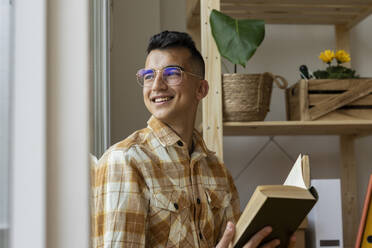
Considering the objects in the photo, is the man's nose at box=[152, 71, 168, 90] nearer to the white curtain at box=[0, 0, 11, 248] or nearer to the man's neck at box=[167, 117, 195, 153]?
the man's neck at box=[167, 117, 195, 153]

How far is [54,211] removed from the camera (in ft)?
1.36

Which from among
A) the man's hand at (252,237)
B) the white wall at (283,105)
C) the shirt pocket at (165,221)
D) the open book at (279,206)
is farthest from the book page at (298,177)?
the white wall at (283,105)

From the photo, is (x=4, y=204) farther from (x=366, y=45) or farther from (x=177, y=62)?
(x=366, y=45)

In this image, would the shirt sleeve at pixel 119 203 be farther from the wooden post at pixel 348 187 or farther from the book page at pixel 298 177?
the wooden post at pixel 348 187

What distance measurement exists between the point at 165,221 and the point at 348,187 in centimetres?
119

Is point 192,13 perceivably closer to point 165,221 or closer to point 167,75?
point 167,75

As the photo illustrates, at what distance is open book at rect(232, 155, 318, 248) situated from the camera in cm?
81

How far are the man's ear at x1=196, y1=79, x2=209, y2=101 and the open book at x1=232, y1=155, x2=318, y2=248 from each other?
1.78ft

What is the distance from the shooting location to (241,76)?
169 centimetres

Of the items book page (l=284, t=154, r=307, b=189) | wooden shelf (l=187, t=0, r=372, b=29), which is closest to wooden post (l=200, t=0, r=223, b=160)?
wooden shelf (l=187, t=0, r=372, b=29)

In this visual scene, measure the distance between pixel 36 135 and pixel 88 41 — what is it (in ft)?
0.31

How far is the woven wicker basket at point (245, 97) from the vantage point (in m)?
1.66

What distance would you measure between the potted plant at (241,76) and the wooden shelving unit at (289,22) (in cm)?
3

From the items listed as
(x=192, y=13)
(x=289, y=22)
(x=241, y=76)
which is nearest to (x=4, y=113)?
(x=241, y=76)
